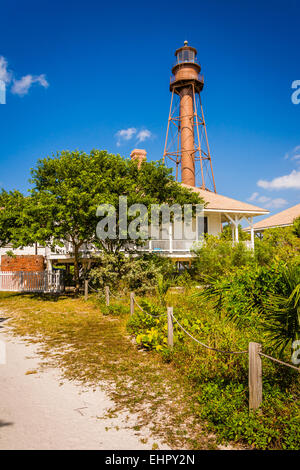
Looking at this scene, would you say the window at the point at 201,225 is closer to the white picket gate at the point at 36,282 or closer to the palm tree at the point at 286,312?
the white picket gate at the point at 36,282

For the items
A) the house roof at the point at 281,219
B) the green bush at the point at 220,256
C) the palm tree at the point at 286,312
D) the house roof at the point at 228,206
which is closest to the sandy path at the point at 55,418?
the palm tree at the point at 286,312

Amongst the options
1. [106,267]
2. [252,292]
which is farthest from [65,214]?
[252,292]

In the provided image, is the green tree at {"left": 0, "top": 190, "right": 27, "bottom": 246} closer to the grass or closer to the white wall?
the grass

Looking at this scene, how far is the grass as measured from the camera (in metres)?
3.93

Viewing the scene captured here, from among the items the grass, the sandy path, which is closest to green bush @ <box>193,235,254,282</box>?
the grass

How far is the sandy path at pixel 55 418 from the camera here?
3.54 metres

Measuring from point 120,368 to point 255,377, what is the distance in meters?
2.93

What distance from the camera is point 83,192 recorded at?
1500cm

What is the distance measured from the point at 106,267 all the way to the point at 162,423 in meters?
11.4

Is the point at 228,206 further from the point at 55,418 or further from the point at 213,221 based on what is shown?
the point at 55,418

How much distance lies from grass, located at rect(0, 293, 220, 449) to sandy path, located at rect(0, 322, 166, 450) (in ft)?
0.74

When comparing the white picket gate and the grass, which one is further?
the white picket gate
